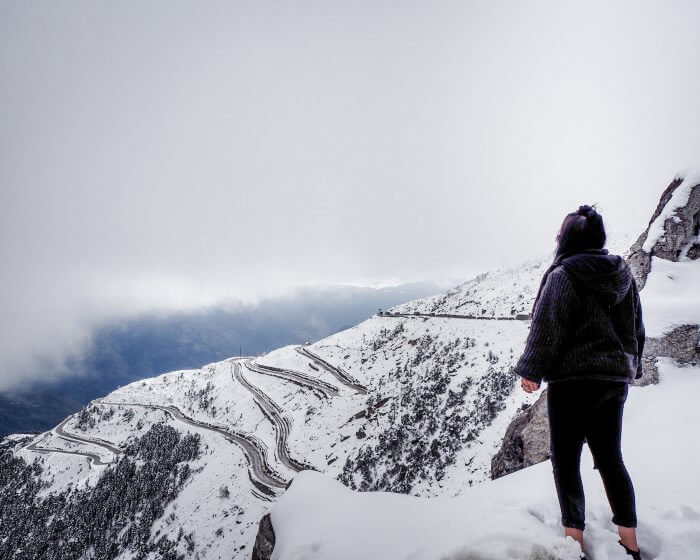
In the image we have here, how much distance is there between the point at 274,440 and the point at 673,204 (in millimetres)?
36703

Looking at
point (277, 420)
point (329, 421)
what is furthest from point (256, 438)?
point (329, 421)

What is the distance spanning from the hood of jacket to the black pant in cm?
70

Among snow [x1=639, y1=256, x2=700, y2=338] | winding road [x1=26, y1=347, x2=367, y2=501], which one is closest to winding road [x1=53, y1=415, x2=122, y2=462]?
winding road [x1=26, y1=347, x2=367, y2=501]

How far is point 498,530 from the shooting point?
272 cm

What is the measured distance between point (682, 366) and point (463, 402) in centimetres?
1956

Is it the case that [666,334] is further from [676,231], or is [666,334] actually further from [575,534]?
[575,534]

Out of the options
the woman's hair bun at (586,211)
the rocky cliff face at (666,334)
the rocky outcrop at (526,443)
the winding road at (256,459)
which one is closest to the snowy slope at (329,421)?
the winding road at (256,459)

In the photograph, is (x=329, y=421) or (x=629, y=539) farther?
(x=329, y=421)

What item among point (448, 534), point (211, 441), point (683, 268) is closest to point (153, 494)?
point (211, 441)

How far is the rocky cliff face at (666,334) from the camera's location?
6.27 m

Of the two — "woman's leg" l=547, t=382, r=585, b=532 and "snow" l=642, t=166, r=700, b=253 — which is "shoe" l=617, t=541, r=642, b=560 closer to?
"woman's leg" l=547, t=382, r=585, b=532

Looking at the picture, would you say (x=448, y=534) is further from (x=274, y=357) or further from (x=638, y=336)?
(x=274, y=357)

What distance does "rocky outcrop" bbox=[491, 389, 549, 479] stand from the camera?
21.3 feet

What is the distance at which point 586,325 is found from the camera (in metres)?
2.51
